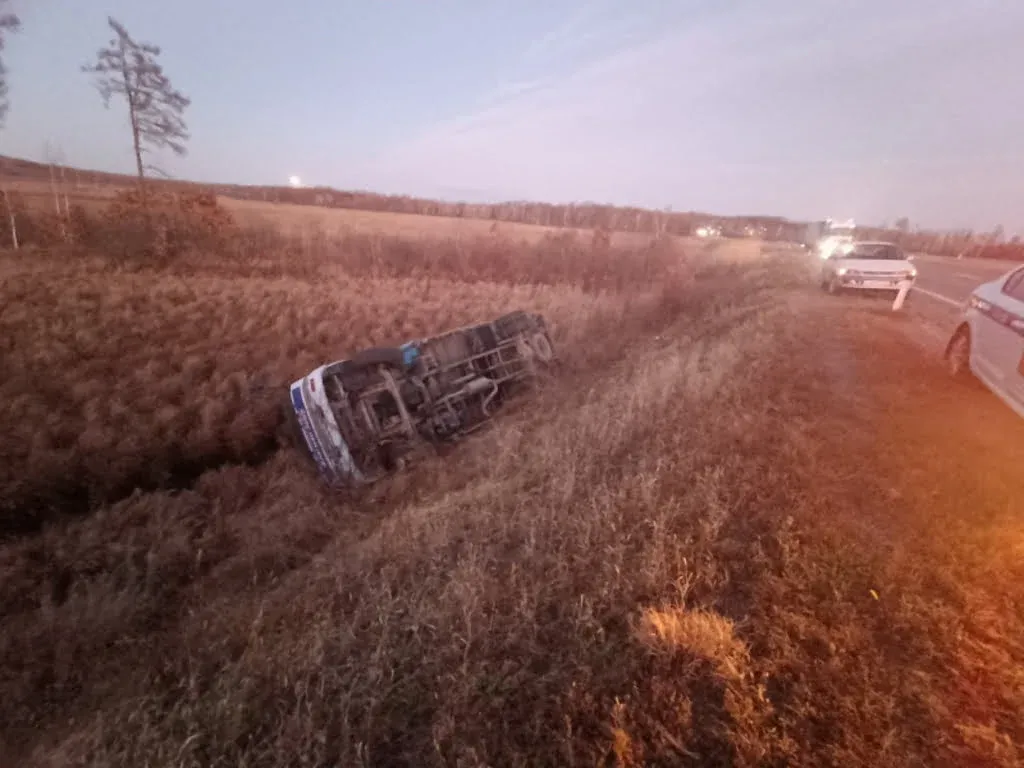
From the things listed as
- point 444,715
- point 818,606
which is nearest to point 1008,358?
point 818,606

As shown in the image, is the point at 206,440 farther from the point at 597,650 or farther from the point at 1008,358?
the point at 1008,358

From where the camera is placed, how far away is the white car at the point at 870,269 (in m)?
13.4

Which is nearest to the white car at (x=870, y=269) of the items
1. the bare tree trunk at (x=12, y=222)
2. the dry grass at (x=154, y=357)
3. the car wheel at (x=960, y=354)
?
the dry grass at (x=154, y=357)

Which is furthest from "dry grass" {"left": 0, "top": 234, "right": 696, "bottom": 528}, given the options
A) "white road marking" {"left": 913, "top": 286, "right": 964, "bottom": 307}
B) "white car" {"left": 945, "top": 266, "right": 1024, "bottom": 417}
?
"white car" {"left": 945, "top": 266, "right": 1024, "bottom": 417}

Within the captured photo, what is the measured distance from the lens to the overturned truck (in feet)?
26.3

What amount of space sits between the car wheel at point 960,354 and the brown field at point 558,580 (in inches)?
16.0

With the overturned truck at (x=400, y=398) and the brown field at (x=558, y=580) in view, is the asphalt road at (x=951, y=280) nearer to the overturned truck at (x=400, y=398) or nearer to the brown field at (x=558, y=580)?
the brown field at (x=558, y=580)

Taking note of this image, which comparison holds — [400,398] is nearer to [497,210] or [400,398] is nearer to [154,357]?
[154,357]

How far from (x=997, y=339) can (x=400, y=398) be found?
758cm

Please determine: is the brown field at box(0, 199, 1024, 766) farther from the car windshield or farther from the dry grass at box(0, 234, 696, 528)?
the car windshield

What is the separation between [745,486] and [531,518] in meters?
1.74

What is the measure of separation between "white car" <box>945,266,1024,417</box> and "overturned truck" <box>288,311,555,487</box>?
669cm

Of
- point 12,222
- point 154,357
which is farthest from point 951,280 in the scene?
point 12,222

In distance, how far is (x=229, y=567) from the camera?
595 centimetres
